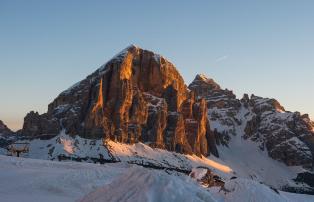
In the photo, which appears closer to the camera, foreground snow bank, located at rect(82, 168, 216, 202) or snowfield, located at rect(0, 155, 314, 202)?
foreground snow bank, located at rect(82, 168, 216, 202)

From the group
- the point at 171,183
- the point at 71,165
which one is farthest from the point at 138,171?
the point at 71,165

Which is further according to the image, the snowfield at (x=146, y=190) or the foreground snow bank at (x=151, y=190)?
the snowfield at (x=146, y=190)

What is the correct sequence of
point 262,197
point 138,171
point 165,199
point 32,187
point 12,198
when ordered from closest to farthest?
point 165,199 < point 138,171 < point 262,197 < point 12,198 < point 32,187

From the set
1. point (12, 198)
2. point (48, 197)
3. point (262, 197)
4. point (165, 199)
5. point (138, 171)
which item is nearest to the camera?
point (165, 199)

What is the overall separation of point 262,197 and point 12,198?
2275cm

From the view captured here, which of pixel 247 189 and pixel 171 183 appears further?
pixel 247 189

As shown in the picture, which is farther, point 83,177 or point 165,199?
point 83,177

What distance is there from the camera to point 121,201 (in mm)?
13789

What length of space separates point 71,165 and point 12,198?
29596 mm

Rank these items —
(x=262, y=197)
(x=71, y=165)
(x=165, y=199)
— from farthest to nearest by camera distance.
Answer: (x=71, y=165) → (x=262, y=197) → (x=165, y=199)

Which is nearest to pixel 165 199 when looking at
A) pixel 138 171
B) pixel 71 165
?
pixel 138 171

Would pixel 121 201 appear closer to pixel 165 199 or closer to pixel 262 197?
pixel 165 199

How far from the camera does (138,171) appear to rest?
15039mm

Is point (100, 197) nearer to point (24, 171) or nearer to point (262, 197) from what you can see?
point (262, 197)
